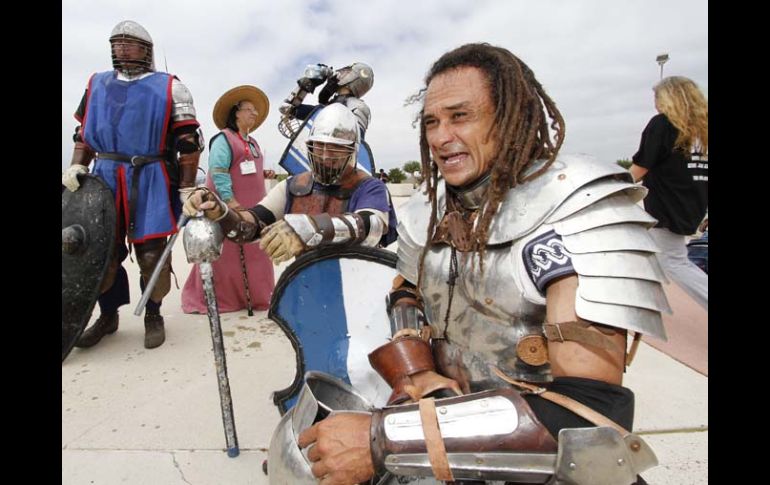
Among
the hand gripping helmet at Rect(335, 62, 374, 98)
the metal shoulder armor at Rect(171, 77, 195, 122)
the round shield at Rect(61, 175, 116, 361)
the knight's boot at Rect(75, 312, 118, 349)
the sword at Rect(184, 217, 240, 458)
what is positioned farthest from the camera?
the hand gripping helmet at Rect(335, 62, 374, 98)

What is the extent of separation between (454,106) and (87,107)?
2.79 m

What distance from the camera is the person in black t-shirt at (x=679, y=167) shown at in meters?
2.71

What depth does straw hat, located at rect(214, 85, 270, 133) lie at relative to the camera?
375 cm

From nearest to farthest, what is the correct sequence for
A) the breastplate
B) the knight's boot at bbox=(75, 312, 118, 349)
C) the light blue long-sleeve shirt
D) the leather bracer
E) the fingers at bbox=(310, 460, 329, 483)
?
the fingers at bbox=(310, 460, 329, 483) < the breastplate < the leather bracer < the knight's boot at bbox=(75, 312, 118, 349) < the light blue long-sleeve shirt

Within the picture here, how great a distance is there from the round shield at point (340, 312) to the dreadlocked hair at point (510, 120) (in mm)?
688

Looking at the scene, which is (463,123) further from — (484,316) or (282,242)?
(282,242)

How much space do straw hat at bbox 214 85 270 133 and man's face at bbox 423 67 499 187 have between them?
3056mm

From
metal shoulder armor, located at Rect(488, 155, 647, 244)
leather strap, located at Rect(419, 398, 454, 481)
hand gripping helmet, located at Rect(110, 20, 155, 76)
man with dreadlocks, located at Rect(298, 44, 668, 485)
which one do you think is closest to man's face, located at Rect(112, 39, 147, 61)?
hand gripping helmet, located at Rect(110, 20, 155, 76)

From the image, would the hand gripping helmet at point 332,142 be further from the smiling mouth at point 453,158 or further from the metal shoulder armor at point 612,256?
the metal shoulder armor at point 612,256

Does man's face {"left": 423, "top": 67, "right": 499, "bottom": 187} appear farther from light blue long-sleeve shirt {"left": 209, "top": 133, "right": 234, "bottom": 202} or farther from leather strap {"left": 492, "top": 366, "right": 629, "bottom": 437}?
light blue long-sleeve shirt {"left": 209, "top": 133, "right": 234, "bottom": 202}

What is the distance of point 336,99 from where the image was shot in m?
4.28

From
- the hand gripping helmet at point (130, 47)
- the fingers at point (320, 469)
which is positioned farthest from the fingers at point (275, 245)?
the hand gripping helmet at point (130, 47)

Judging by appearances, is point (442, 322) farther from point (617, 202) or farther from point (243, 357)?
point (243, 357)
